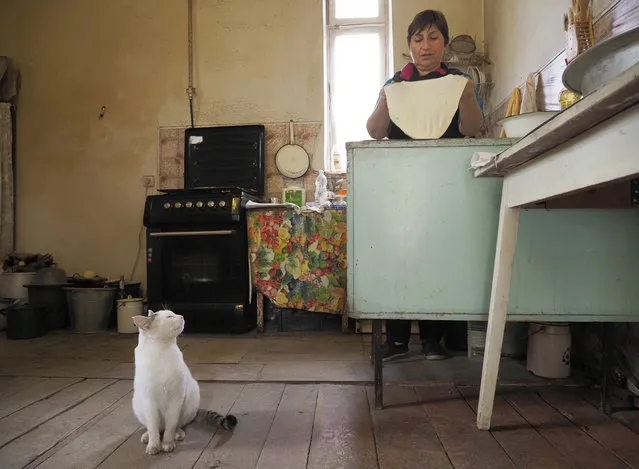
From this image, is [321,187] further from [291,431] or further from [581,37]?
[291,431]

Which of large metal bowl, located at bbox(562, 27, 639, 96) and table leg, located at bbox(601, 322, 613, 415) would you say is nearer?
large metal bowl, located at bbox(562, 27, 639, 96)

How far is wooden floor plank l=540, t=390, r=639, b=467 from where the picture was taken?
46.2 inches

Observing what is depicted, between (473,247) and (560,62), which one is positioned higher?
(560,62)

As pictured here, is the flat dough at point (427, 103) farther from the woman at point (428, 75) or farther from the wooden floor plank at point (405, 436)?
the wooden floor plank at point (405, 436)

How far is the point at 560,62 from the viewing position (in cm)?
201

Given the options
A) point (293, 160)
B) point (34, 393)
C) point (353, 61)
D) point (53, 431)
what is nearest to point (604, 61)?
point (53, 431)

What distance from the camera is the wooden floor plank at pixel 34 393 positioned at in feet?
5.04

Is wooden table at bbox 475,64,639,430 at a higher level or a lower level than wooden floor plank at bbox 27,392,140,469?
higher

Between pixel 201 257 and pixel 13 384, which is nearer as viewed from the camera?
pixel 13 384

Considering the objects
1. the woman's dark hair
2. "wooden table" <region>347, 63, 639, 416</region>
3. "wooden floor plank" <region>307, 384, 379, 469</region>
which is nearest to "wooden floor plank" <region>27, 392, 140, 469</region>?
"wooden floor plank" <region>307, 384, 379, 469</region>

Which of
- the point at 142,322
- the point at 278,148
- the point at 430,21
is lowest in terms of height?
the point at 142,322

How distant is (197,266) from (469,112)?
206 cm

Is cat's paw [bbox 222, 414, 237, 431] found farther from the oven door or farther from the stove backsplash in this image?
the stove backsplash

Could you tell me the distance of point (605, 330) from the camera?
1453 millimetres
